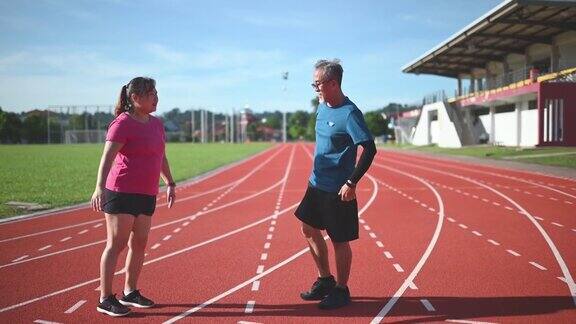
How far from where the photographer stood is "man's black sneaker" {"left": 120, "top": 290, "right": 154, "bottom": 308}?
13.7ft

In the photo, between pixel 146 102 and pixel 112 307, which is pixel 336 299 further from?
pixel 146 102

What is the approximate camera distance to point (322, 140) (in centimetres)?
417

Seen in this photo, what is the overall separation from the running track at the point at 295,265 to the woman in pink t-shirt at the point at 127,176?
21.9 inches

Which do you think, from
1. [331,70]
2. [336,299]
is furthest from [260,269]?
[331,70]

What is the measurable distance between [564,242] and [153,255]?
5802mm

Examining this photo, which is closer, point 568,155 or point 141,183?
point 141,183

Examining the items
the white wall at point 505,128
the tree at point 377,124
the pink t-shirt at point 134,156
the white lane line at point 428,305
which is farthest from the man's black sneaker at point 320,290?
the tree at point 377,124

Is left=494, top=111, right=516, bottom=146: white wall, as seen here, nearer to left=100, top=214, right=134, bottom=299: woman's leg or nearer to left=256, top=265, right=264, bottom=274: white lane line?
left=256, top=265, right=264, bottom=274: white lane line

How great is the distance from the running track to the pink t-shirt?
1115 millimetres

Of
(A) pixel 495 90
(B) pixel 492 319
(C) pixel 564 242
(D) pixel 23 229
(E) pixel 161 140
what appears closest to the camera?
(B) pixel 492 319

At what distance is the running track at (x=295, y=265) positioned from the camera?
409 centimetres

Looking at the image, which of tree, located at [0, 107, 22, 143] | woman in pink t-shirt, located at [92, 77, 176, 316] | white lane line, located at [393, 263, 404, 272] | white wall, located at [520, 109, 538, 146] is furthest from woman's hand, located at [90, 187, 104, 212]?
tree, located at [0, 107, 22, 143]

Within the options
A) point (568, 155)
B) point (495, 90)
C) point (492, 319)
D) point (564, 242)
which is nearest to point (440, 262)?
point (492, 319)

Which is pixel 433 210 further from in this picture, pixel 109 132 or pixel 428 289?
pixel 109 132
